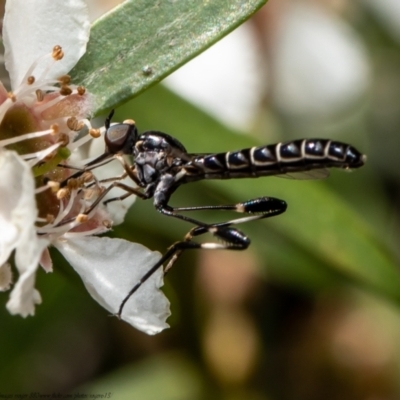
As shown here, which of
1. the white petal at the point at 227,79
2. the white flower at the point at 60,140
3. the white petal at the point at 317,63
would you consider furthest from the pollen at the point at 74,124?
the white petal at the point at 317,63

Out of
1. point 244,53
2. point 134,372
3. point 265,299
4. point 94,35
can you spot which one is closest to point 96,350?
point 134,372

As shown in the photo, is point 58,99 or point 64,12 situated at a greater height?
point 64,12

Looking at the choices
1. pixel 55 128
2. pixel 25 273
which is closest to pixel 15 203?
pixel 25 273

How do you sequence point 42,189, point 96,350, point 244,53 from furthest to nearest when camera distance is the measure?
point 244,53 → point 96,350 → point 42,189

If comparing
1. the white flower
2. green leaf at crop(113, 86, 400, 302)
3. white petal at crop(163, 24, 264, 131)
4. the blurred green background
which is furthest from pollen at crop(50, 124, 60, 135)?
white petal at crop(163, 24, 264, 131)

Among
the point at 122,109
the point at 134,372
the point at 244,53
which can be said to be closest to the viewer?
the point at 122,109

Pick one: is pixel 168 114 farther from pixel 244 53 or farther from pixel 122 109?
pixel 244 53
